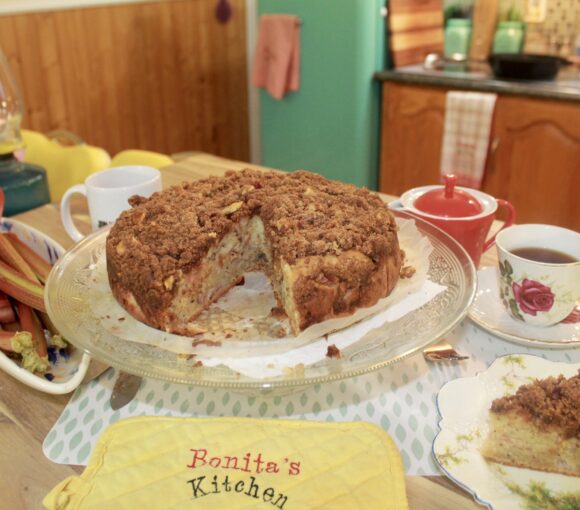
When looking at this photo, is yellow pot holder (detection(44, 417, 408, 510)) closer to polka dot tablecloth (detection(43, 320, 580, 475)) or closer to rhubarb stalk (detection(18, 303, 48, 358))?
polka dot tablecloth (detection(43, 320, 580, 475))

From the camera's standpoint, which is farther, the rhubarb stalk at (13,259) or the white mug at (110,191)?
the white mug at (110,191)

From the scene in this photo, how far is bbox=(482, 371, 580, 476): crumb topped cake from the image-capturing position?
2.43ft

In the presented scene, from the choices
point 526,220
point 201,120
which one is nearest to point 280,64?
point 201,120

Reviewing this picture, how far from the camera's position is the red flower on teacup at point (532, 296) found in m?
1.00

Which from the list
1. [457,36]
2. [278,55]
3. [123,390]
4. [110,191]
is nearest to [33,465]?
[123,390]

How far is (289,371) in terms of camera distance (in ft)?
2.71

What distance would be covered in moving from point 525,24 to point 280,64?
125 cm

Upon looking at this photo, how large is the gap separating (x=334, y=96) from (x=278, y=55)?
0.37 metres

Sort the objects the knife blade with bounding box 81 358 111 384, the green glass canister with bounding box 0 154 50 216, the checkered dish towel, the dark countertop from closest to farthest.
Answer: the knife blade with bounding box 81 358 111 384
the green glass canister with bounding box 0 154 50 216
the dark countertop
the checkered dish towel

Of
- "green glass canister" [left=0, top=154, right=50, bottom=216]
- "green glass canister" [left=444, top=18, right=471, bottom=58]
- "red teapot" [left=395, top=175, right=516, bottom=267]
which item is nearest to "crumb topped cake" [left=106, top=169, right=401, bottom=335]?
"red teapot" [left=395, top=175, right=516, bottom=267]

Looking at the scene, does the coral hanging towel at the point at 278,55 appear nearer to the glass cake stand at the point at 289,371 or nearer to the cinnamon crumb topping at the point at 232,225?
the cinnamon crumb topping at the point at 232,225

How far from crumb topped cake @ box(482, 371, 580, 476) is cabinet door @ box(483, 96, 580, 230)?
6.54 ft

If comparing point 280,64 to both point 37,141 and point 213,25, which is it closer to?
point 213,25

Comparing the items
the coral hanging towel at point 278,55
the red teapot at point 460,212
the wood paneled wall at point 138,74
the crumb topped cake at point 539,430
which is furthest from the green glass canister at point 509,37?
the crumb topped cake at point 539,430
